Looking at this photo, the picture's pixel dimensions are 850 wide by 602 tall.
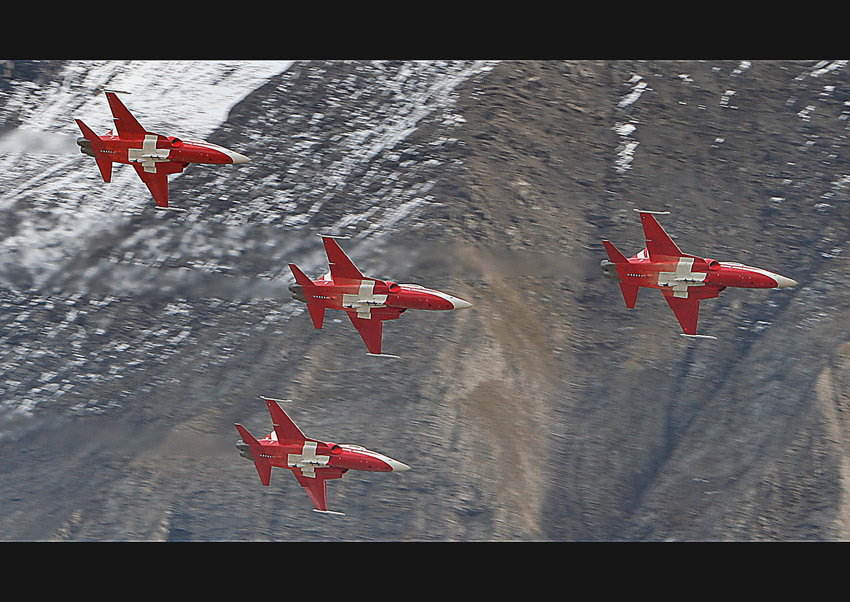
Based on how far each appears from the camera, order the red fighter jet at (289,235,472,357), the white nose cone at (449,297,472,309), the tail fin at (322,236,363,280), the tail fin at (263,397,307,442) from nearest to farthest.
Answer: the white nose cone at (449,297,472,309) < the red fighter jet at (289,235,472,357) < the tail fin at (322,236,363,280) < the tail fin at (263,397,307,442)

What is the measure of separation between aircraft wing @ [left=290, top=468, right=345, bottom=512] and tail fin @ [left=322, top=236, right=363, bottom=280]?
16.8 feet

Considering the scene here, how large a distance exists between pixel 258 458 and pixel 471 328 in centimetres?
824

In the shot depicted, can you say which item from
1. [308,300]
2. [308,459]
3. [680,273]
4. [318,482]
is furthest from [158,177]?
[680,273]

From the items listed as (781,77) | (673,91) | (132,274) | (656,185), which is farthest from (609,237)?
(132,274)

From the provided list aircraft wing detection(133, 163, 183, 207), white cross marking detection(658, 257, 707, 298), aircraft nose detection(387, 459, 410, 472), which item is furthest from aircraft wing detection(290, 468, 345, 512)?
white cross marking detection(658, 257, 707, 298)

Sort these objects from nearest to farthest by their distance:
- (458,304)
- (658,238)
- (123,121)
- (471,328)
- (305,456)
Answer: (458,304) < (123,121) < (658,238) < (305,456) < (471,328)

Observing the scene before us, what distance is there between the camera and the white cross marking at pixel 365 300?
3228 centimetres

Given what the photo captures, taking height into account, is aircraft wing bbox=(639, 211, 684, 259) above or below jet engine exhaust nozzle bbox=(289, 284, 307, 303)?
above

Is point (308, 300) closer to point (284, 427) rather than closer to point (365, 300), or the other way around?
point (365, 300)

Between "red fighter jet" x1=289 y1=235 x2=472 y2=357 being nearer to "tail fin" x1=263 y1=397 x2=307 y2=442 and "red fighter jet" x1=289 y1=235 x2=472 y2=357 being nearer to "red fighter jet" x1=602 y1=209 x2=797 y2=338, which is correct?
"tail fin" x1=263 y1=397 x2=307 y2=442

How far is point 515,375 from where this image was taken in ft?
122

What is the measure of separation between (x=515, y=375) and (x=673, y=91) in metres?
10.2

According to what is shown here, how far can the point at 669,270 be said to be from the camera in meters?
32.5

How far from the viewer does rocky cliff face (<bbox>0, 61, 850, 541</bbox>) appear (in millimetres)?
36188
